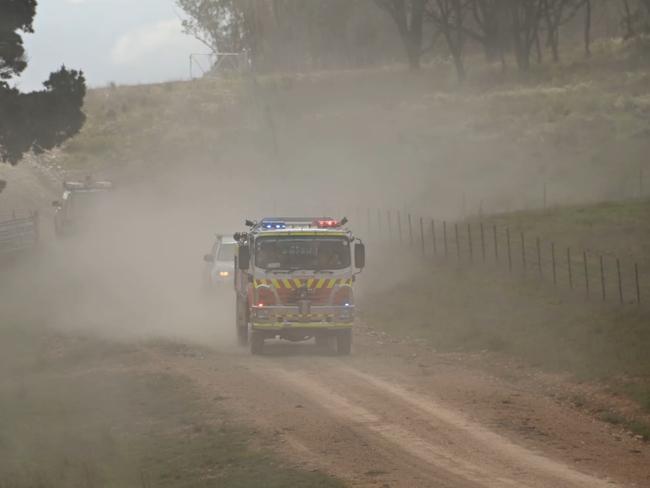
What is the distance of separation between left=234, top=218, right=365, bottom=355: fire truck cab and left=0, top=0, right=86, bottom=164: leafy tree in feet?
64.4

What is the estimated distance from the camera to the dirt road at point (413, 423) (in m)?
17.3

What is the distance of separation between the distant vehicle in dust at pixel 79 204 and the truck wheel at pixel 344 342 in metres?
28.5

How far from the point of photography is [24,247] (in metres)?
55.5

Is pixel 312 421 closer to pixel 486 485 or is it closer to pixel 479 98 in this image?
pixel 486 485

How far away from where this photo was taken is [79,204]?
57.0 meters

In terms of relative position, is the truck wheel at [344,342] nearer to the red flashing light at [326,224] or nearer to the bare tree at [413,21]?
the red flashing light at [326,224]

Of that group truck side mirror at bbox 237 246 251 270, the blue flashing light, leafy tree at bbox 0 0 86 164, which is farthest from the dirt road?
leafy tree at bbox 0 0 86 164

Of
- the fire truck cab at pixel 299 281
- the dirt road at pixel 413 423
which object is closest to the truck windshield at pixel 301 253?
the fire truck cab at pixel 299 281

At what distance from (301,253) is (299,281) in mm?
604

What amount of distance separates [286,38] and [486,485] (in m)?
106

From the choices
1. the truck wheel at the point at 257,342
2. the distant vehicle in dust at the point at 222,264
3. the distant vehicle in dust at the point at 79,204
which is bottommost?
the truck wheel at the point at 257,342

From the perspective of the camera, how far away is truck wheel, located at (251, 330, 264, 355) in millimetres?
28984

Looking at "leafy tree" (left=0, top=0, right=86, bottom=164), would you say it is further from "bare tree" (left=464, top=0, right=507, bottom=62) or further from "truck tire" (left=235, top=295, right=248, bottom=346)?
"bare tree" (left=464, top=0, right=507, bottom=62)

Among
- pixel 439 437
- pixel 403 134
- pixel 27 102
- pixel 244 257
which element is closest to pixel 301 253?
pixel 244 257
